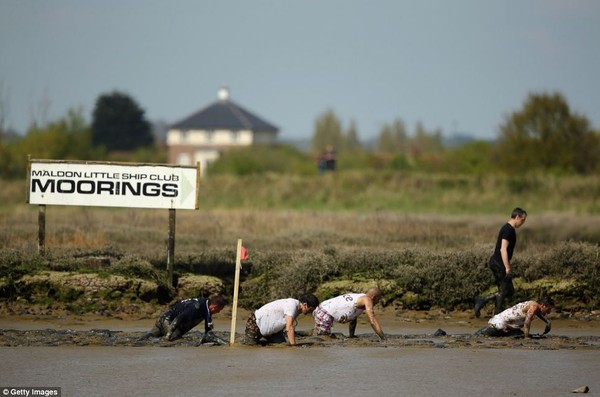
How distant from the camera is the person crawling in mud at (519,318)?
20.1m

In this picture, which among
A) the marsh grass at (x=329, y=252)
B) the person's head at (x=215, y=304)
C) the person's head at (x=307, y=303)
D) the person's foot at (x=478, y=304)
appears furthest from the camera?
the marsh grass at (x=329, y=252)

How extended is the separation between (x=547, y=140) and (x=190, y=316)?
55.6 m

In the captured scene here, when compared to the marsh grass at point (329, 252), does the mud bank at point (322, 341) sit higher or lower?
lower

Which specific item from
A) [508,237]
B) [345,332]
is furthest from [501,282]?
[345,332]

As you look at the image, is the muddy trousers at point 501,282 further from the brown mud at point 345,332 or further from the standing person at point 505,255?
the brown mud at point 345,332

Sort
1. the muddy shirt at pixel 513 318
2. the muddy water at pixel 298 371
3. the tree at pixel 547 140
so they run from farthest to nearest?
the tree at pixel 547 140 → the muddy shirt at pixel 513 318 → the muddy water at pixel 298 371

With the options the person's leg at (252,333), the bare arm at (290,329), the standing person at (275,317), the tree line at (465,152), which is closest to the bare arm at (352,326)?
the standing person at (275,317)

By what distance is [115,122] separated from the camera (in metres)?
138

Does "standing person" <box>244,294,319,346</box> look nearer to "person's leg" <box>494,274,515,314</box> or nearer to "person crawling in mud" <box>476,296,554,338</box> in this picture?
"person crawling in mud" <box>476,296,554,338</box>

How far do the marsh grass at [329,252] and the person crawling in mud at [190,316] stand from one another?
5.49m

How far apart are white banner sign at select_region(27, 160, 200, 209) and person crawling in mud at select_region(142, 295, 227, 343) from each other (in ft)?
20.8

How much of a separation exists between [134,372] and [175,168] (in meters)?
10.2

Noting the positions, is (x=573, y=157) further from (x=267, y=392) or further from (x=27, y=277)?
(x=267, y=392)

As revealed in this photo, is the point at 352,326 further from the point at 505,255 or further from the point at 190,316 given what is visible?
the point at 505,255
